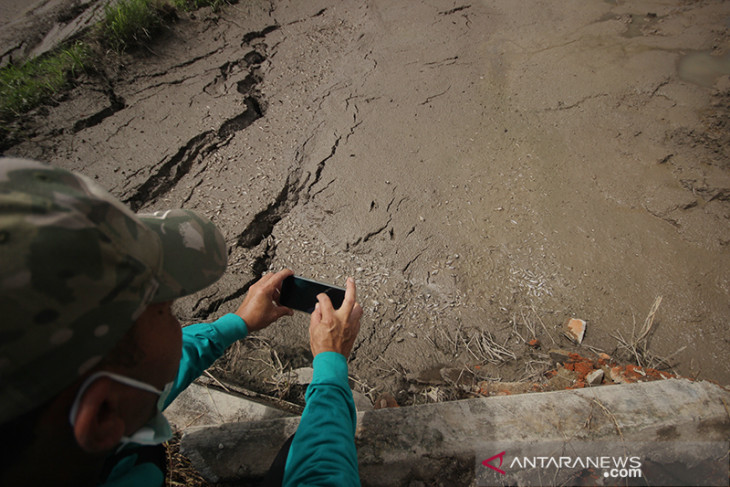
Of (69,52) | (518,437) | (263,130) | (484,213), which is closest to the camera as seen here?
(518,437)

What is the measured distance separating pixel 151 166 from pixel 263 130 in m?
0.89

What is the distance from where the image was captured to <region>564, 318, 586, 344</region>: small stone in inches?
78.9

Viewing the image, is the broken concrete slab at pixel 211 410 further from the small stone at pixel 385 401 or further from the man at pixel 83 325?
the man at pixel 83 325

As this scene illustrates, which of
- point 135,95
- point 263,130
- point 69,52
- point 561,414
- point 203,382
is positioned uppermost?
point 69,52

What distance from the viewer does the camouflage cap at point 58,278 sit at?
2.07 feet

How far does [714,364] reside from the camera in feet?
6.28

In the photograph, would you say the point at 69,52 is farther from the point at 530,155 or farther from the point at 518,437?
the point at 518,437

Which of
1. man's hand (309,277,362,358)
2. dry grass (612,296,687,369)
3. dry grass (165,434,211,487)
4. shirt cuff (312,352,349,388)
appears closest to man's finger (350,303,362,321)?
man's hand (309,277,362,358)

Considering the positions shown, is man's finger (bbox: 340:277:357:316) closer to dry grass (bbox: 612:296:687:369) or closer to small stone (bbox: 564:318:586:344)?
small stone (bbox: 564:318:586:344)

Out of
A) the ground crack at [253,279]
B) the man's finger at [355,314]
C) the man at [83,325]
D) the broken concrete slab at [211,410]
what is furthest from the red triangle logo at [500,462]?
the ground crack at [253,279]

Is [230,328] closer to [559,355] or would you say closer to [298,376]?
[298,376]

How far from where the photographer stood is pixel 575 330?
203 centimetres

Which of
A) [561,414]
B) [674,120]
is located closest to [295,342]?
[561,414]

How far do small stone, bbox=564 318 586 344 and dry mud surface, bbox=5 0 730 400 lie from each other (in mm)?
42
